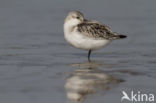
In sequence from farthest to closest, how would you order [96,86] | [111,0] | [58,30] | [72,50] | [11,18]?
[111,0]
[11,18]
[58,30]
[72,50]
[96,86]

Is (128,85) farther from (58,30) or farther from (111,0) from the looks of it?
(111,0)

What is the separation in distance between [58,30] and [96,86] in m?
5.56

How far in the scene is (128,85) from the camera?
856cm

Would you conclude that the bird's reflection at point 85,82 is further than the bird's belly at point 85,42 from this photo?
No

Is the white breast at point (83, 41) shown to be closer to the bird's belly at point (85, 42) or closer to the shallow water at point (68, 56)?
the bird's belly at point (85, 42)

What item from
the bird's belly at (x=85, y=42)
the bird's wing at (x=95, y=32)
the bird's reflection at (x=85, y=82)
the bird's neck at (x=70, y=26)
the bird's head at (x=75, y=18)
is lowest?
the bird's reflection at (x=85, y=82)

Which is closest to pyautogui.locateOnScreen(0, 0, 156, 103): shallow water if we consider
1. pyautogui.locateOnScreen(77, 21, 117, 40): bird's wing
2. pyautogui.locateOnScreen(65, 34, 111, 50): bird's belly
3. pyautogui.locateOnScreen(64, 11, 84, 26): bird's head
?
pyautogui.locateOnScreen(65, 34, 111, 50): bird's belly

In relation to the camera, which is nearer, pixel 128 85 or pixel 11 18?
pixel 128 85

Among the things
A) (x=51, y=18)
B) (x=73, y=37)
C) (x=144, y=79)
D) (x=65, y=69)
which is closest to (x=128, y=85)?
(x=144, y=79)

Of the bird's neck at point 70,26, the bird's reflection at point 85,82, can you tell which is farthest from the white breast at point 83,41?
the bird's reflection at point 85,82

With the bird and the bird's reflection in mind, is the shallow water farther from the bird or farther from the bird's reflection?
the bird

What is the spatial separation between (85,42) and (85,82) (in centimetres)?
248

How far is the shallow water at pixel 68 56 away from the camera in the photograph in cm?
821

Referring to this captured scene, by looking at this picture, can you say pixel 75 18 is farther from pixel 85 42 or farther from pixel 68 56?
pixel 68 56
